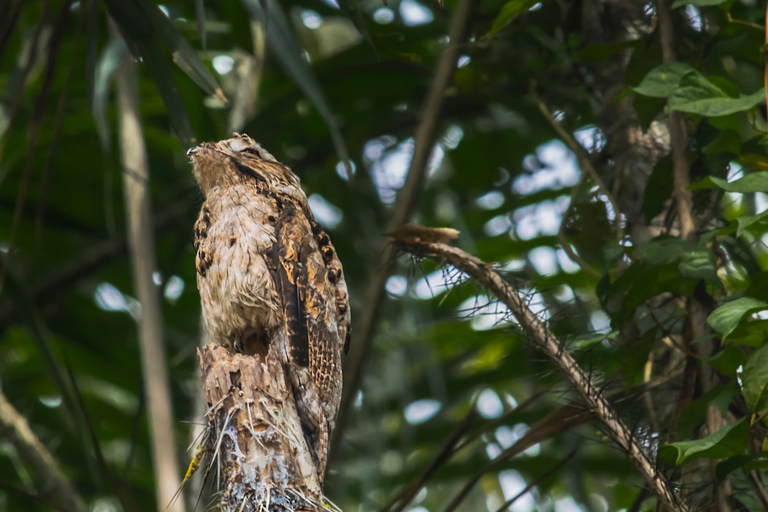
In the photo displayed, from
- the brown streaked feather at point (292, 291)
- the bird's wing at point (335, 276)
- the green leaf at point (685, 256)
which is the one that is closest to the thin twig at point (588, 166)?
the green leaf at point (685, 256)

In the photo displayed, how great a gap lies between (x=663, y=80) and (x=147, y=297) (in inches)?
71.9

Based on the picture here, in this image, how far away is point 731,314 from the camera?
149 centimetres

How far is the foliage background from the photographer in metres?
1.91

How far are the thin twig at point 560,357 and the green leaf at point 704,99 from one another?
0.56 m

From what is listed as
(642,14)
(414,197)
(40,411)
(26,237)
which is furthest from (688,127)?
(40,411)

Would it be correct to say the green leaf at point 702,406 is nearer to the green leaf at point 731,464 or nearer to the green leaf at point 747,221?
the green leaf at point 731,464

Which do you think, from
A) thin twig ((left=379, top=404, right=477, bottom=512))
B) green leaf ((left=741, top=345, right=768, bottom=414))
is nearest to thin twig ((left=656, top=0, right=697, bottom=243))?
green leaf ((left=741, top=345, right=768, bottom=414))

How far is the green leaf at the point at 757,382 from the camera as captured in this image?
1.55 meters

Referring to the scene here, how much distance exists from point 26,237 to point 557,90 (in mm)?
3401

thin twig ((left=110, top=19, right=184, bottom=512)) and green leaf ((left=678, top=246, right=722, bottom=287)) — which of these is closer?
green leaf ((left=678, top=246, right=722, bottom=287))

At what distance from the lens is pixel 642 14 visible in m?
2.57

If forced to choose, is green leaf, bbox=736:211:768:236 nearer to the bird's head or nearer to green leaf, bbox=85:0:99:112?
the bird's head

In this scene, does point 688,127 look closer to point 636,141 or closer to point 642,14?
point 636,141

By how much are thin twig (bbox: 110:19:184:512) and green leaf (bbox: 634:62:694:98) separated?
1577mm
